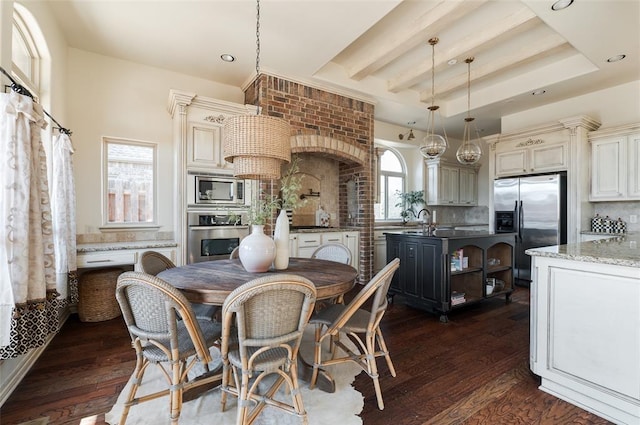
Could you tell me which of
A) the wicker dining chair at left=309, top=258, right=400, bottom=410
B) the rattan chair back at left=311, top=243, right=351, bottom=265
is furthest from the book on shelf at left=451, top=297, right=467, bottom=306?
the wicker dining chair at left=309, top=258, right=400, bottom=410

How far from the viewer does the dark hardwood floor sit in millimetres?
1792

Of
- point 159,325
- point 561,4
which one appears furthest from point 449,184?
point 159,325

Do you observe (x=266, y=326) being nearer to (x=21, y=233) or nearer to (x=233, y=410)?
(x=233, y=410)

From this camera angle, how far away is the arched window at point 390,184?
6.48 metres

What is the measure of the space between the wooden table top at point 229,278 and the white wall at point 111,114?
7.06 ft

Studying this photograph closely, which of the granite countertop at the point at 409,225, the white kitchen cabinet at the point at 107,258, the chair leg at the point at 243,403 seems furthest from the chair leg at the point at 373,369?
the granite countertop at the point at 409,225

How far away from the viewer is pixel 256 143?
1.96 meters

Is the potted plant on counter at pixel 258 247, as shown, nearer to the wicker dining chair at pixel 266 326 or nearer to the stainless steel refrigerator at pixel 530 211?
the wicker dining chair at pixel 266 326

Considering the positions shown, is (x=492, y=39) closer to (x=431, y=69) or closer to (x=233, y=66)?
(x=431, y=69)

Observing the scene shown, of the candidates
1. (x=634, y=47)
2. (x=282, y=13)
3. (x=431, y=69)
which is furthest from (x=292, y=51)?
(x=634, y=47)

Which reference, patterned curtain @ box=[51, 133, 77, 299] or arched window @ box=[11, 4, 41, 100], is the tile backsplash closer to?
Result: patterned curtain @ box=[51, 133, 77, 299]

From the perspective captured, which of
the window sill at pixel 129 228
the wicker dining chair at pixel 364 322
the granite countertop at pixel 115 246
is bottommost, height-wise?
the wicker dining chair at pixel 364 322

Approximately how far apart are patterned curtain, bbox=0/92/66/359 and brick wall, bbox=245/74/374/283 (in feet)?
8.32

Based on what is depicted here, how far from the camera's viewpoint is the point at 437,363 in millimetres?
2393
